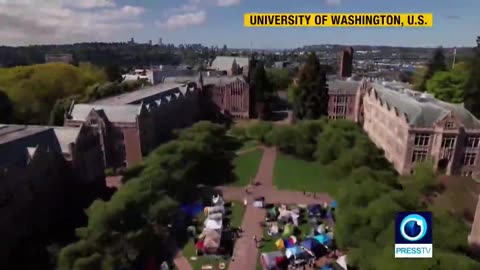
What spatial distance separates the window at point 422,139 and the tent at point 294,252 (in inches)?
1369

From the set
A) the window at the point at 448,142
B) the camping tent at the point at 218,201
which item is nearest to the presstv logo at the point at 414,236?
the camping tent at the point at 218,201

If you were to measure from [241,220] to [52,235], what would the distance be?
22.7 metres

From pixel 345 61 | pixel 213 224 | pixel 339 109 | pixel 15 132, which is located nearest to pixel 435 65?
pixel 345 61

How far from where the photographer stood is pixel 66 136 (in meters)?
50.1

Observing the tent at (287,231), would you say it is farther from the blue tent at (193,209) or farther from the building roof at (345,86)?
the building roof at (345,86)

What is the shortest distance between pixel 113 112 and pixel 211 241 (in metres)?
36.6

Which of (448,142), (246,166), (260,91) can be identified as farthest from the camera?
(260,91)

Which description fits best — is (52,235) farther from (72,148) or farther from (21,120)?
(21,120)

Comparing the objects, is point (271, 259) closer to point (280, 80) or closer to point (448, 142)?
point (448, 142)

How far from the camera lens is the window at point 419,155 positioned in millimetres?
62750

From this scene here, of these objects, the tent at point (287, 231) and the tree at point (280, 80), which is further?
the tree at point (280, 80)

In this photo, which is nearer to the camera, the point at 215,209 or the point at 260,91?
the point at 215,209

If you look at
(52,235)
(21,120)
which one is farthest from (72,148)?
(21,120)

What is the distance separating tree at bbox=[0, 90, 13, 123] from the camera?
3009 inches
